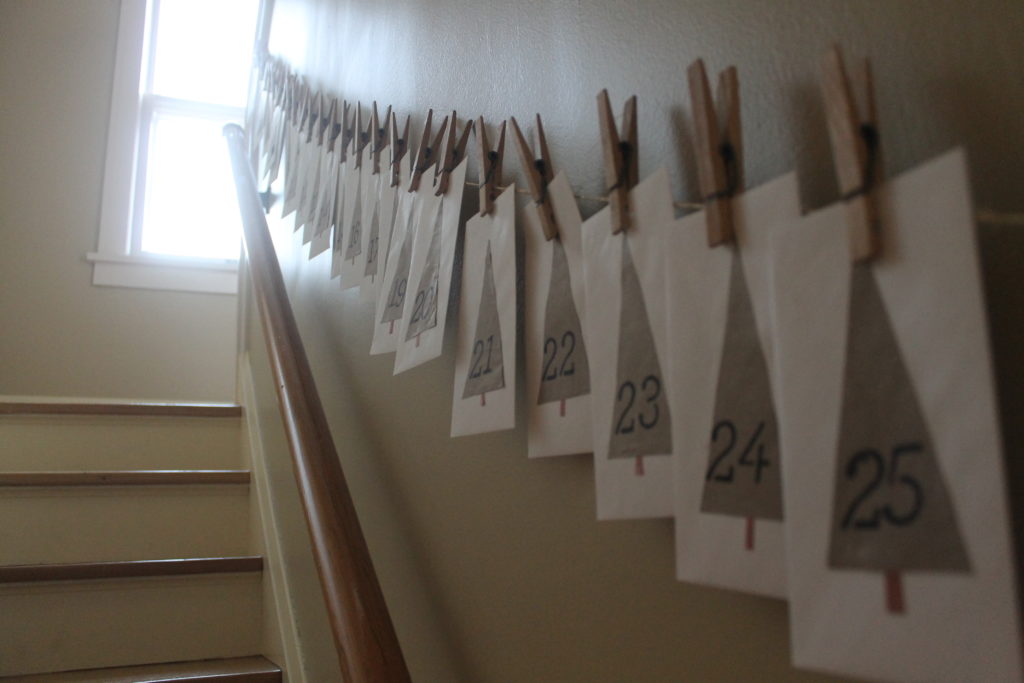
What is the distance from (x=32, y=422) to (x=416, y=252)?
5.51 feet

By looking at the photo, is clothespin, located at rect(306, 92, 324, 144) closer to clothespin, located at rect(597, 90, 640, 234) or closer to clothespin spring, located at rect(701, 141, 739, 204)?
clothespin, located at rect(597, 90, 640, 234)

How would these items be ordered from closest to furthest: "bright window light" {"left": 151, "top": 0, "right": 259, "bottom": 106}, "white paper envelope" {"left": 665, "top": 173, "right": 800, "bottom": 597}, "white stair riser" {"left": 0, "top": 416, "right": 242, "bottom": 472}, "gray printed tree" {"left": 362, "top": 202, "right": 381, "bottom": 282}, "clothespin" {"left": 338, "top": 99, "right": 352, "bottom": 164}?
"white paper envelope" {"left": 665, "top": 173, "right": 800, "bottom": 597}, "gray printed tree" {"left": 362, "top": 202, "right": 381, "bottom": 282}, "clothespin" {"left": 338, "top": 99, "right": 352, "bottom": 164}, "white stair riser" {"left": 0, "top": 416, "right": 242, "bottom": 472}, "bright window light" {"left": 151, "top": 0, "right": 259, "bottom": 106}

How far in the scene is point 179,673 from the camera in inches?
63.4

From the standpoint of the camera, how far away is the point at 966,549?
356 mm

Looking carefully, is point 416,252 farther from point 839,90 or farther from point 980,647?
point 980,647

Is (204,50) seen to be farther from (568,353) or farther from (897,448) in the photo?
(897,448)

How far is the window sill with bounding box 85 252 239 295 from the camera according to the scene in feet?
11.4

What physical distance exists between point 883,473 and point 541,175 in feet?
1.43

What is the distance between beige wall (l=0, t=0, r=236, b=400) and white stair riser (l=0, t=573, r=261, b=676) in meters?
1.87

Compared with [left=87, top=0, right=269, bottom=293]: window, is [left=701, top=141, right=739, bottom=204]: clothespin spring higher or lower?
lower

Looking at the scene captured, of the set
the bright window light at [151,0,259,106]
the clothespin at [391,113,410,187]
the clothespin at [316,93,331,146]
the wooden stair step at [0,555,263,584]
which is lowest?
the wooden stair step at [0,555,263,584]

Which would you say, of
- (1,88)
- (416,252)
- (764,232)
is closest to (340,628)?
(416,252)

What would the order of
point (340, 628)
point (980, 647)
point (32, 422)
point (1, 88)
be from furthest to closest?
point (1, 88) → point (32, 422) → point (340, 628) → point (980, 647)

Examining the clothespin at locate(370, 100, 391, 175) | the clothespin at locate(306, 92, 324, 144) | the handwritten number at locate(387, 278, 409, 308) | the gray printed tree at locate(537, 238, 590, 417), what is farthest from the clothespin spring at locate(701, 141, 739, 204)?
the clothespin at locate(306, 92, 324, 144)
